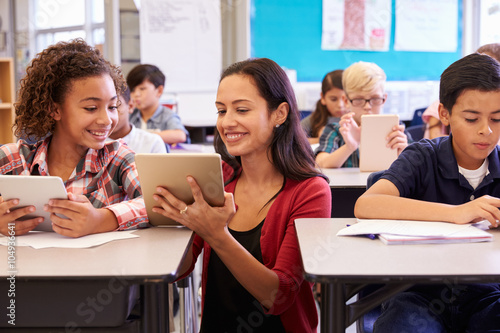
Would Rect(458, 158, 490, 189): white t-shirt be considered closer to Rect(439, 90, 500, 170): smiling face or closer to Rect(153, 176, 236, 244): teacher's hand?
Rect(439, 90, 500, 170): smiling face

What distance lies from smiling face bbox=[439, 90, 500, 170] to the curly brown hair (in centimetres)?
100

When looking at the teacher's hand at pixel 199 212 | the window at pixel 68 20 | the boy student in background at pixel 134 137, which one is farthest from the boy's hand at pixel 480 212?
the window at pixel 68 20

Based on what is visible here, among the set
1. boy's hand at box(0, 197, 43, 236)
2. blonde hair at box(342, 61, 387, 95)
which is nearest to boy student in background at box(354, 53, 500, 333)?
boy's hand at box(0, 197, 43, 236)

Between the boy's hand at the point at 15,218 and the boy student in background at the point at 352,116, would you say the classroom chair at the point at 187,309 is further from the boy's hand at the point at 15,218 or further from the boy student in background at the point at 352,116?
the boy student in background at the point at 352,116

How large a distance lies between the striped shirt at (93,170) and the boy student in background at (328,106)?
210 centimetres

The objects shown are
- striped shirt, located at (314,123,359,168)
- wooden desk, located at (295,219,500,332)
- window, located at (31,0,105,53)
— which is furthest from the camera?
window, located at (31,0,105,53)

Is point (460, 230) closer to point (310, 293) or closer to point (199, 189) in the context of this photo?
point (310, 293)

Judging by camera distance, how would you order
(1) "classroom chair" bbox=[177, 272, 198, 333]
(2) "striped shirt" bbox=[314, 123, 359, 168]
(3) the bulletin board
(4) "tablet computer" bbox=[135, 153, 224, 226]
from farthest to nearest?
1. (3) the bulletin board
2. (2) "striped shirt" bbox=[314, 123, 359, 168]
3. (1) "classroom chair" bbox=[177, 272, 198, 333]
4. (4) "tablet computer" bbox=[135, 153, 224, 226]

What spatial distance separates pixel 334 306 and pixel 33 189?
2.32 feet

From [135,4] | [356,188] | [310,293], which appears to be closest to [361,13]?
[135,4]

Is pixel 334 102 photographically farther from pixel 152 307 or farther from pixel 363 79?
pixel 152 307

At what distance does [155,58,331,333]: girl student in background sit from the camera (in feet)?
4.35

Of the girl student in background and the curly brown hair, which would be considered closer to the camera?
the girl student in background

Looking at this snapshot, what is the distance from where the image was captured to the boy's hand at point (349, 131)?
2580mm
